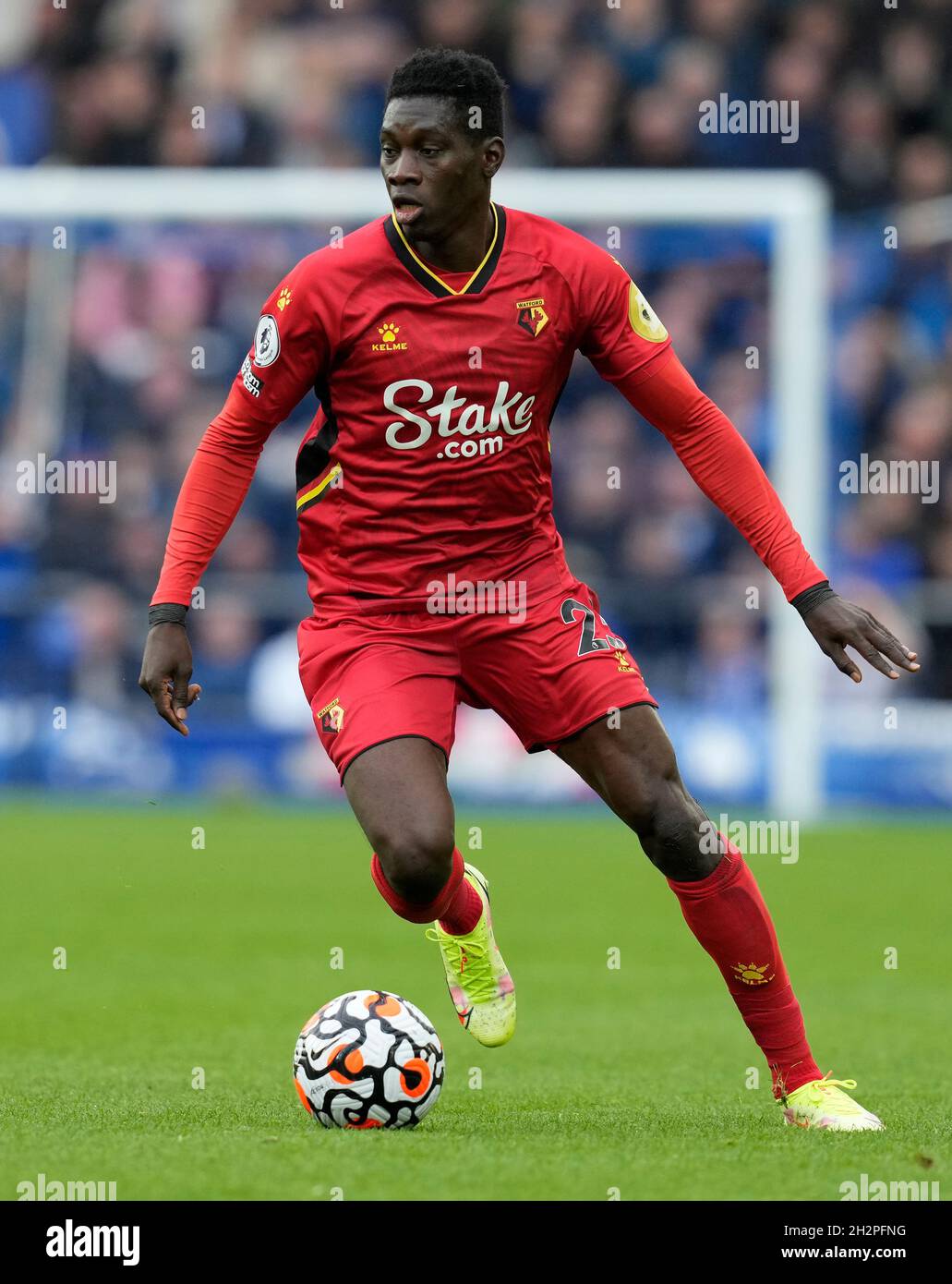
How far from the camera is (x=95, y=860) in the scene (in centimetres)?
1195

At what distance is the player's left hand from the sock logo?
0.81m

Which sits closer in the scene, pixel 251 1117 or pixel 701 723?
pixel 251 1117

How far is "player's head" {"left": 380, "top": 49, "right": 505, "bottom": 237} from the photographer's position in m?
5.36

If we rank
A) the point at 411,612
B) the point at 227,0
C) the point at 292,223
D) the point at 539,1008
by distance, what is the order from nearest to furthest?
1. the point at 411,612
2. the point at 539,1008
3. the point at 292,223
4. the point at 227,0

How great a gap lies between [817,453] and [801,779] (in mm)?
2269

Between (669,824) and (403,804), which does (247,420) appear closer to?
(403,804)

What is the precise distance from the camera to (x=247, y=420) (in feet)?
18.1

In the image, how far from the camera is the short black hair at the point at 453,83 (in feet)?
17.7

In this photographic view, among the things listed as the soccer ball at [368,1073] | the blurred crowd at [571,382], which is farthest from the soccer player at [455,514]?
the blurred crowd at [571,382]

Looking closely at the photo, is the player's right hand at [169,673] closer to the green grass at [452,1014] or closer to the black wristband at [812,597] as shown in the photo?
the green grass at [452,1014]

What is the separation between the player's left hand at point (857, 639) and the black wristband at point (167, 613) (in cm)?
159

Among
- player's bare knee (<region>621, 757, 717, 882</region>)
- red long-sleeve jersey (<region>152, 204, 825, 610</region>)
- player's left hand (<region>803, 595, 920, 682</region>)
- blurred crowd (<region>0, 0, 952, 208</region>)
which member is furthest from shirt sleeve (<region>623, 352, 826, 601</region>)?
blurred crowd (<region>0, 0, 952, 208</region>)

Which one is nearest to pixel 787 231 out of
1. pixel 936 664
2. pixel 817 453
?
pixel 817 453

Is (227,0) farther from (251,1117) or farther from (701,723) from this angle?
(251,1117)
